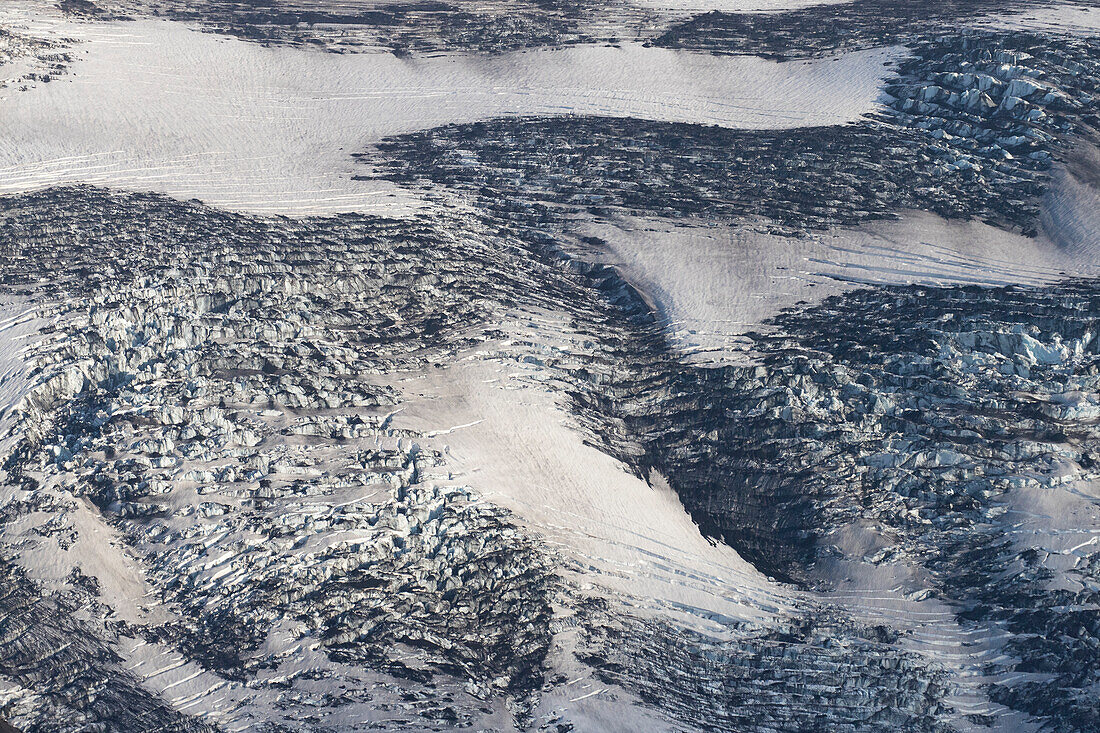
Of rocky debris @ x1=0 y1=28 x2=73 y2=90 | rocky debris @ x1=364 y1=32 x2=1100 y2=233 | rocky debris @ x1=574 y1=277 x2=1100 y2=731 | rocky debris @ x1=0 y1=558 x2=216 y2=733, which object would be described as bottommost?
rocky debris @ x1=0 y1=558 x2=216 y2=733

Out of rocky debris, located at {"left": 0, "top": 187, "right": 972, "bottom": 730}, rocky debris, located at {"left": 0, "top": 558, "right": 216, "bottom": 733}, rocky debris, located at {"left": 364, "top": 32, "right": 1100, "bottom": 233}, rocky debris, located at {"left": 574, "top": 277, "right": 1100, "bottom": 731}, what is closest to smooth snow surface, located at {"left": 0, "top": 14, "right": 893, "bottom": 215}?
rocky debris, located at {"left": 364, "top": 32, "right": 1100, "bottom": 233}

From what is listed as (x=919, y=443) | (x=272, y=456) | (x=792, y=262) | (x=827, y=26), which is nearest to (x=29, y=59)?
(x=272, y=456)

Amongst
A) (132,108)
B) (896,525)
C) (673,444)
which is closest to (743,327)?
(673,444)

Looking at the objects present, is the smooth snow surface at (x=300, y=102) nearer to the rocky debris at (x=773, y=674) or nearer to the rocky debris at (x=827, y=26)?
the rocky debris at (x=827, y=26)

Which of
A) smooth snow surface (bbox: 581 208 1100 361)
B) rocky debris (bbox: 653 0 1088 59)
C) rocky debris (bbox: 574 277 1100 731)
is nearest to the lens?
rocky debris (bbox: 574 277 1100 731)

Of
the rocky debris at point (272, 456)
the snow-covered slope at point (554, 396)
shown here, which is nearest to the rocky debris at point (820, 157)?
the snow-covered slope at point (554, 396)

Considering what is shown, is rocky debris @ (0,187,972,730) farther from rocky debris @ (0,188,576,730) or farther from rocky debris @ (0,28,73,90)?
rocky debris @ (0,28,73,90)

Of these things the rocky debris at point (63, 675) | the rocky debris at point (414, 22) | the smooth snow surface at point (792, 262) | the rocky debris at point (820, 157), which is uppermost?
the rocky debris at point (414, 22)
